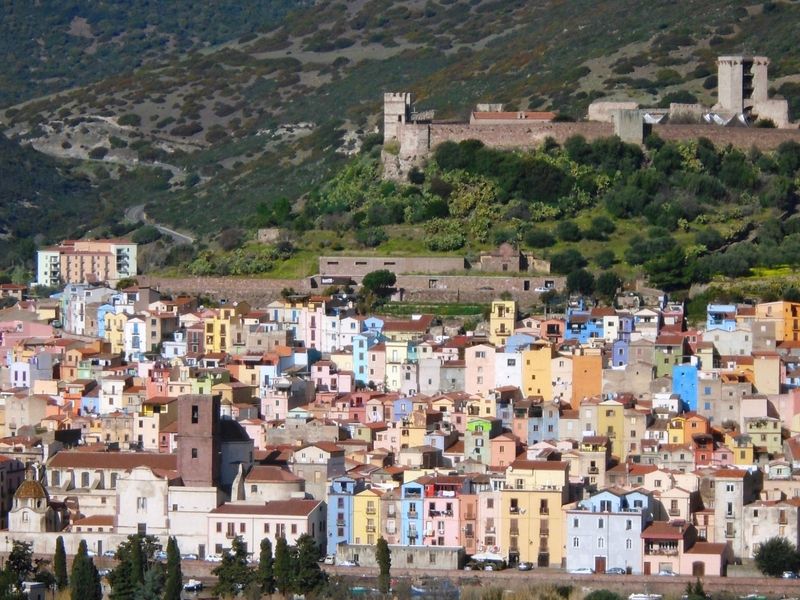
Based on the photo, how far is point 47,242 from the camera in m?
93.6

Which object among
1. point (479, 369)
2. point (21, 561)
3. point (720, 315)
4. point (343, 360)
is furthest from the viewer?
point (343, 360)

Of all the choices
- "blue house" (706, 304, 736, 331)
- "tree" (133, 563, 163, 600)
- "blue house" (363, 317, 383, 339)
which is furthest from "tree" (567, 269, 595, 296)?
"tree" (133, 563, 163, 600)

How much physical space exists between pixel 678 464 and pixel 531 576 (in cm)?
502

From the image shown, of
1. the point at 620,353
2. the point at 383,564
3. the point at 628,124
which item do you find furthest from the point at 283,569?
the point at 628,124

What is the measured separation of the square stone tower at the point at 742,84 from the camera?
7294cm

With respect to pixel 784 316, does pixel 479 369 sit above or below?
below

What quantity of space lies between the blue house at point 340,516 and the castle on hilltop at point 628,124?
77.3 ft

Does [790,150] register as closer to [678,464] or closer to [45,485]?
[678,464]

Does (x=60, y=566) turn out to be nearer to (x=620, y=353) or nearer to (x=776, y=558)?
(x=776, y=558)

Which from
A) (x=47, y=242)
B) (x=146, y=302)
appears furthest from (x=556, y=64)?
(x=146, y=302)

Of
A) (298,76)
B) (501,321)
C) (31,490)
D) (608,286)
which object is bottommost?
(31,490)

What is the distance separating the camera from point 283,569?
47000 mm

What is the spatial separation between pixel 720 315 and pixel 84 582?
1878cm

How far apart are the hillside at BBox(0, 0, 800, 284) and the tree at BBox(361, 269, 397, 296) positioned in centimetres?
271
